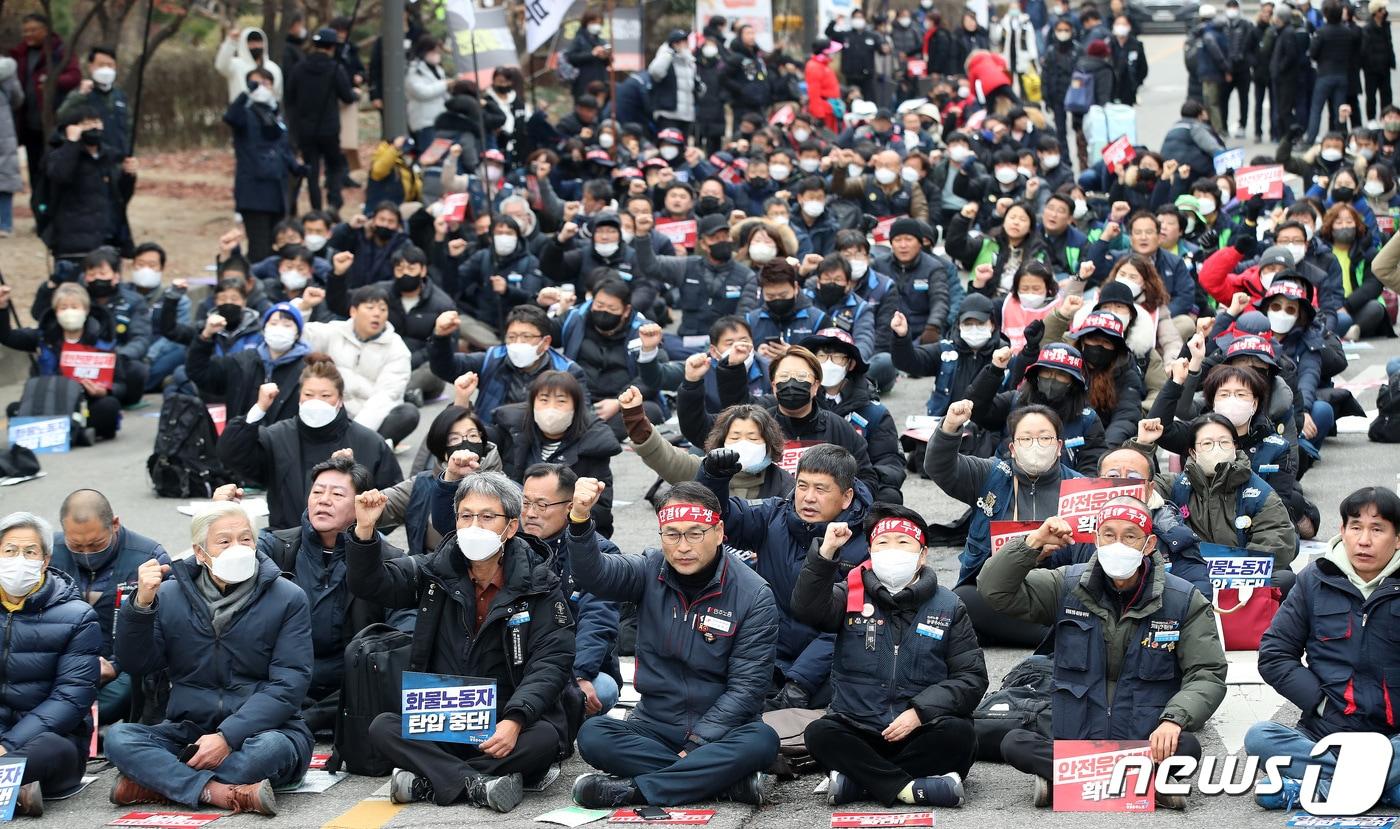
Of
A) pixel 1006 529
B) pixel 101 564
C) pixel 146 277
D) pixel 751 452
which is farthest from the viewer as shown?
pixel 146 277

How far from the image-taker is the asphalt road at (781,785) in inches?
301

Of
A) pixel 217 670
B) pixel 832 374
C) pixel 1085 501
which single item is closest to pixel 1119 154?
pixel 832 374

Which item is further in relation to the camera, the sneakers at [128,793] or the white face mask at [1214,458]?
the white face mask at [1214,458]

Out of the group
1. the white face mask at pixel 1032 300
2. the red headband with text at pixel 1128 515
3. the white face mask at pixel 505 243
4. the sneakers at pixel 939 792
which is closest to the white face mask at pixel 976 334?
the white face mask at pixel 1032 300

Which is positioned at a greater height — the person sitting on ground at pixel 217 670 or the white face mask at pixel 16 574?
the white face mask at pixel 16 574

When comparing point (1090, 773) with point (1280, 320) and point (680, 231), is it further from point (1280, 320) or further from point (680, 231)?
point (680, 231)

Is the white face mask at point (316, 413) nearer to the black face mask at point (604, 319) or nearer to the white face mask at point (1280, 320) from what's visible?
the black face mask at point (604, 319)

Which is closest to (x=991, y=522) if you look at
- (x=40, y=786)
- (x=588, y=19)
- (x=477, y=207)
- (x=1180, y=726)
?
(x=1180, y=726)

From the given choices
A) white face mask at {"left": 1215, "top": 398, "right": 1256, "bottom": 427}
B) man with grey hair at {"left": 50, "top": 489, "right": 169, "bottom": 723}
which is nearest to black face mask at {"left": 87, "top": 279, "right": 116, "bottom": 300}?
man with grey hair at {"left": 50, "top": 489, "right": 169, "bottom": 723}

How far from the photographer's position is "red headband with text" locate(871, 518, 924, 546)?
7887 mm

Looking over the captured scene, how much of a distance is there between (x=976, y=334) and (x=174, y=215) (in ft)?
43.4

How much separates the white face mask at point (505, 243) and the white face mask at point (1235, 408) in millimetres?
8443

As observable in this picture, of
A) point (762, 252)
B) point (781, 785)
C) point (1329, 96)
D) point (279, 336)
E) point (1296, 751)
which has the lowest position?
point (781, 785)

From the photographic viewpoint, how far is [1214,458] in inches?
379
